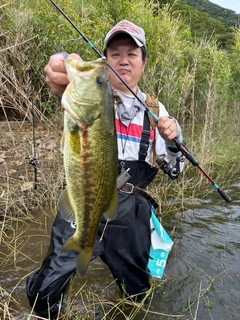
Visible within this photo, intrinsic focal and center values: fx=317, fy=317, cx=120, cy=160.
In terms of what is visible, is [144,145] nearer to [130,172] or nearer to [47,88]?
[130,172]

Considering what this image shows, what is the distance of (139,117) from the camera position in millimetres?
3008

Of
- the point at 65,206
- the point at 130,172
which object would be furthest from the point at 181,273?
the point at 65,206

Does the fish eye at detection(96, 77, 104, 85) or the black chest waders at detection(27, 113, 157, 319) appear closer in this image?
the fish eye at detection(96, 77, 104, 85)

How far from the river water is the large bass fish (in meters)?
1.14

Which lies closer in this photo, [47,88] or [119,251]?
[119,251]

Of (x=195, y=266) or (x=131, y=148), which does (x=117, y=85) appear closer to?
(x=131, y=148)

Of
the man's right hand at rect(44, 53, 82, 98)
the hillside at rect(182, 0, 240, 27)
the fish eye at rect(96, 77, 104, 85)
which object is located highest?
the hillside at rect(182, 0, 240, 27)

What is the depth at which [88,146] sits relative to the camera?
179cm

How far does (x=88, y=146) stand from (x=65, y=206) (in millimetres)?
497

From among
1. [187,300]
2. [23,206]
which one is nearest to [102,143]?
[187,300]

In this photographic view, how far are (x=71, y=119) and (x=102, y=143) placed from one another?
224 mm

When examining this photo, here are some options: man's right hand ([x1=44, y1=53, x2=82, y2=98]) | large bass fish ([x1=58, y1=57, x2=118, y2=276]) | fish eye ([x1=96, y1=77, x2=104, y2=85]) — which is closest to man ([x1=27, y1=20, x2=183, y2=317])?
large bass fish ([x1=58, y1=57, x2=118, y2=276])

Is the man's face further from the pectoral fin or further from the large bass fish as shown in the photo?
the pectoral fin

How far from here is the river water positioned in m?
3.20
